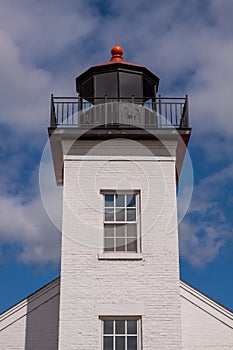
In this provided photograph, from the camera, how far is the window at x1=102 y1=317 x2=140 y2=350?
1353cm

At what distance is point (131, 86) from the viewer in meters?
16.5

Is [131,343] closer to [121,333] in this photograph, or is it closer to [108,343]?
[121,333]

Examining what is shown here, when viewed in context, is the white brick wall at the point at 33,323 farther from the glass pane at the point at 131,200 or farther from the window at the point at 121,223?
the glass pane at the point at 131,200

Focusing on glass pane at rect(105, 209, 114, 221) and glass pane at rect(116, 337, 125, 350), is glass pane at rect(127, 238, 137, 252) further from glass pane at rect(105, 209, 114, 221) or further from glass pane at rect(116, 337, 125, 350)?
glass pane at rect(116, 337, 125, 350)

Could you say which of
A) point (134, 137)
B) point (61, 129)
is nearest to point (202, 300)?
point (134, 137)

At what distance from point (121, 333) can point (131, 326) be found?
0.28m

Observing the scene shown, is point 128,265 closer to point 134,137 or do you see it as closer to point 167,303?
point 167,303

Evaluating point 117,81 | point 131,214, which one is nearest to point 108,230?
point 131,214

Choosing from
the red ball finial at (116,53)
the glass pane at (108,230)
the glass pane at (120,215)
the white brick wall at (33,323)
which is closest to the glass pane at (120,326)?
the glass pane at (108,230)

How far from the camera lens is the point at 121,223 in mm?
14664

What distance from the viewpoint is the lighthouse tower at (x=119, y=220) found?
1370cm

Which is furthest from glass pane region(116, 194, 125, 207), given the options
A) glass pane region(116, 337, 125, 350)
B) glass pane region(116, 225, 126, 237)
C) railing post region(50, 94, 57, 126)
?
glass pane region(116, 337, 125, 350)

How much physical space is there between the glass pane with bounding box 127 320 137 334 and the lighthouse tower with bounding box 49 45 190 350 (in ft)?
0.07

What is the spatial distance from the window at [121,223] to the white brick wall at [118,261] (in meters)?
0.19
